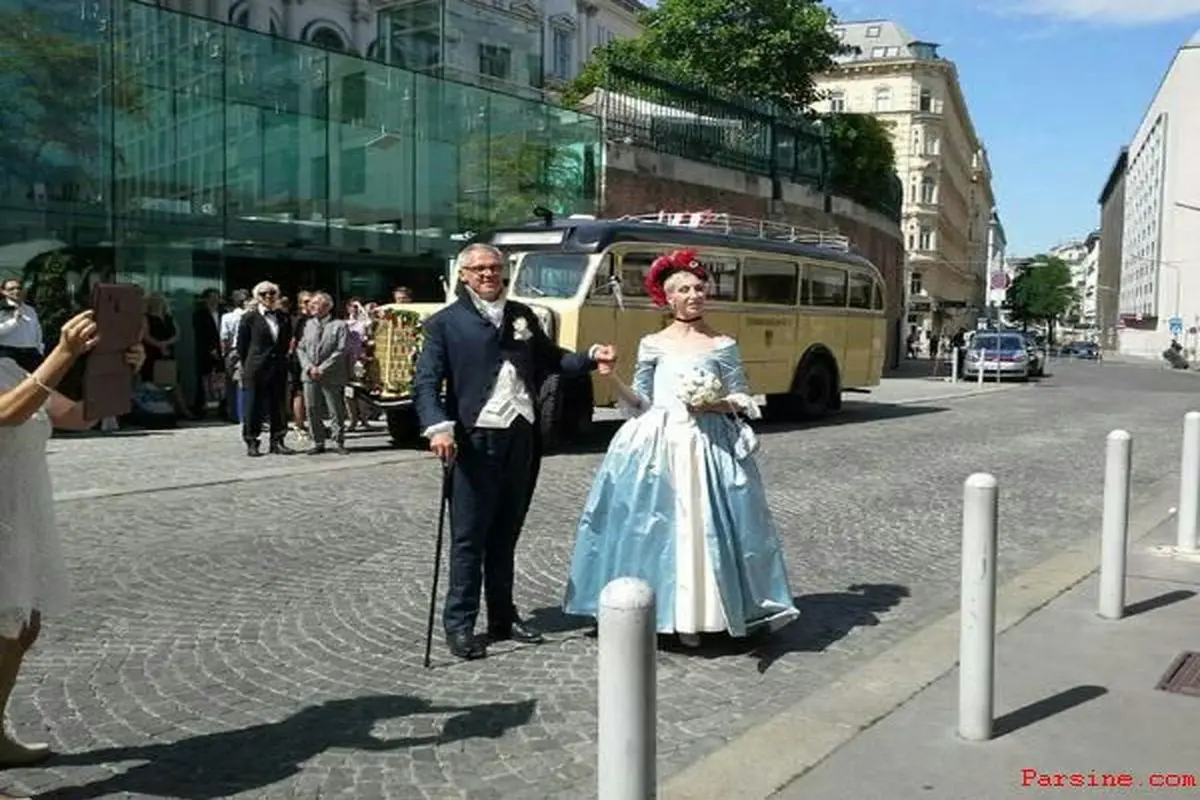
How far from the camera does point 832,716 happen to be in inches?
170

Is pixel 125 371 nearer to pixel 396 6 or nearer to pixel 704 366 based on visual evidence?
pixel 704 366

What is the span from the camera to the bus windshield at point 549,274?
1339 cm

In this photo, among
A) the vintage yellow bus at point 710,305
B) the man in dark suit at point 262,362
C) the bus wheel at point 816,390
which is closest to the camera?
the man in dark suit at point 262,362

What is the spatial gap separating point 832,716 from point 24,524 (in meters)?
2.82

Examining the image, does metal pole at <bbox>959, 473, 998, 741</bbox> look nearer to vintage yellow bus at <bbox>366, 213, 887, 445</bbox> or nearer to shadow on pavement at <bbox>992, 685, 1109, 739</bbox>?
shadow on pavement at <bbox>992, 685, 1109, 739</bbox>

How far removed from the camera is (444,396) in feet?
17.0

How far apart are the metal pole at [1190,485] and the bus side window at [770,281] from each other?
29.7ft

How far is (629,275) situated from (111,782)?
10.6 metres

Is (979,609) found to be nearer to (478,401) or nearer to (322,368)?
(478,401)

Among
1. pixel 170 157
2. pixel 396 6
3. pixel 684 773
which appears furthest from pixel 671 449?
pixel 396 6

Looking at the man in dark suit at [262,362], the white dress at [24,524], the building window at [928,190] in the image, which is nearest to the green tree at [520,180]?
the man in dark suit at [262,362]

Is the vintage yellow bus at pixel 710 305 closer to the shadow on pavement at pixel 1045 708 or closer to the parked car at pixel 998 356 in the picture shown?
the shadow on pavement at pixel 1045 708

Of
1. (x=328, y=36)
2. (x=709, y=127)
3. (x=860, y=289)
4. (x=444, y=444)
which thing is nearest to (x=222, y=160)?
(x=860, y=289)

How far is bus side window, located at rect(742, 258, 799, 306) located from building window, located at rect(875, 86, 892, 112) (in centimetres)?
Answer: 8713
